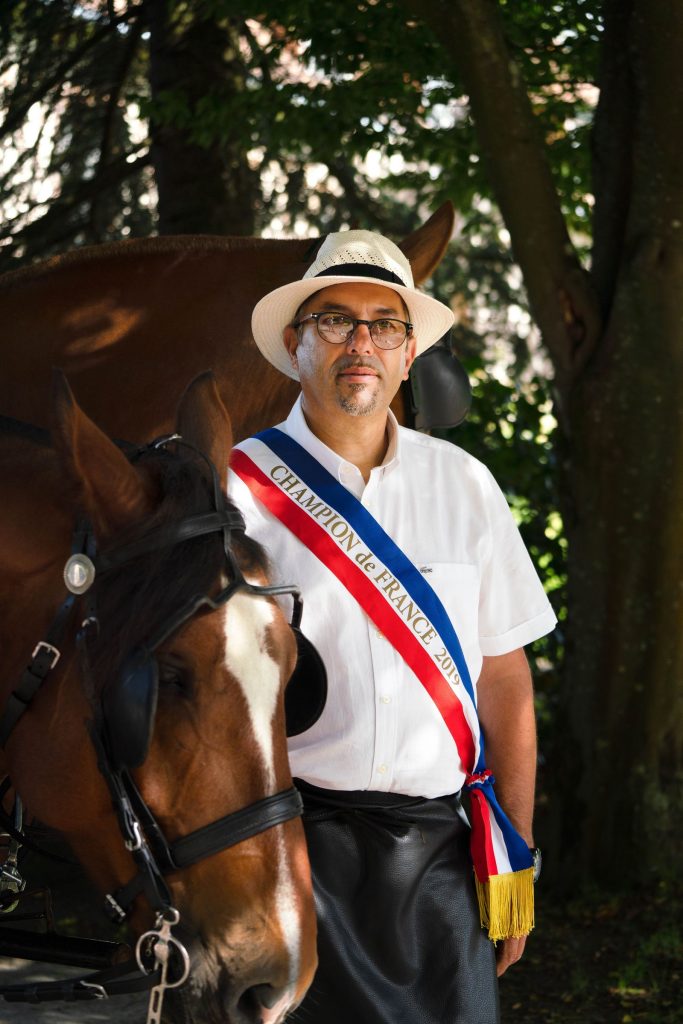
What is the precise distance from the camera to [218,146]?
6.80 m

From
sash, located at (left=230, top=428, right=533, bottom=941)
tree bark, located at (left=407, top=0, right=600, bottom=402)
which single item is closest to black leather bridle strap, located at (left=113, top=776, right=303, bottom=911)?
sash, located at (left=230, top=428, right=533, bottom=941)

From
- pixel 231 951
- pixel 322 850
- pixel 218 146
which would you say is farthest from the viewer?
pixel 218 146

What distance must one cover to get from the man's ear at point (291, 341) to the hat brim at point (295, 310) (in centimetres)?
2

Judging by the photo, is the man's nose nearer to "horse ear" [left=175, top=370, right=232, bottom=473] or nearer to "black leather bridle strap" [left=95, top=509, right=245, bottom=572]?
"horse ear" [left=175, top=370, right=232, bottom=473]

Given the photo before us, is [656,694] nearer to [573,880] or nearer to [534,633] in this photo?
[573,880]

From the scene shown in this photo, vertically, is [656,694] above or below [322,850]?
below

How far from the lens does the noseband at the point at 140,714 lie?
186 cm

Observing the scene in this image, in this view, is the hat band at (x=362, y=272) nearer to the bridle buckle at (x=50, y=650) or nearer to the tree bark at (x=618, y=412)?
the bridle buckle at (x=50, y=650)

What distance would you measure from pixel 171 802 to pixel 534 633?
1.07 meters

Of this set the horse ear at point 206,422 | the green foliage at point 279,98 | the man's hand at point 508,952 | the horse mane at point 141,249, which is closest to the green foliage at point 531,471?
the green foliage at point 279,98

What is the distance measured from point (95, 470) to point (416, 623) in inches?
30.6

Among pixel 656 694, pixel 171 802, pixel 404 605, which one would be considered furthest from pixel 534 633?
pixel 656 694

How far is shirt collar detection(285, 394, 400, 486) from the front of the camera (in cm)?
266

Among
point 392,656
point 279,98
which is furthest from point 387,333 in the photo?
point 279,98
